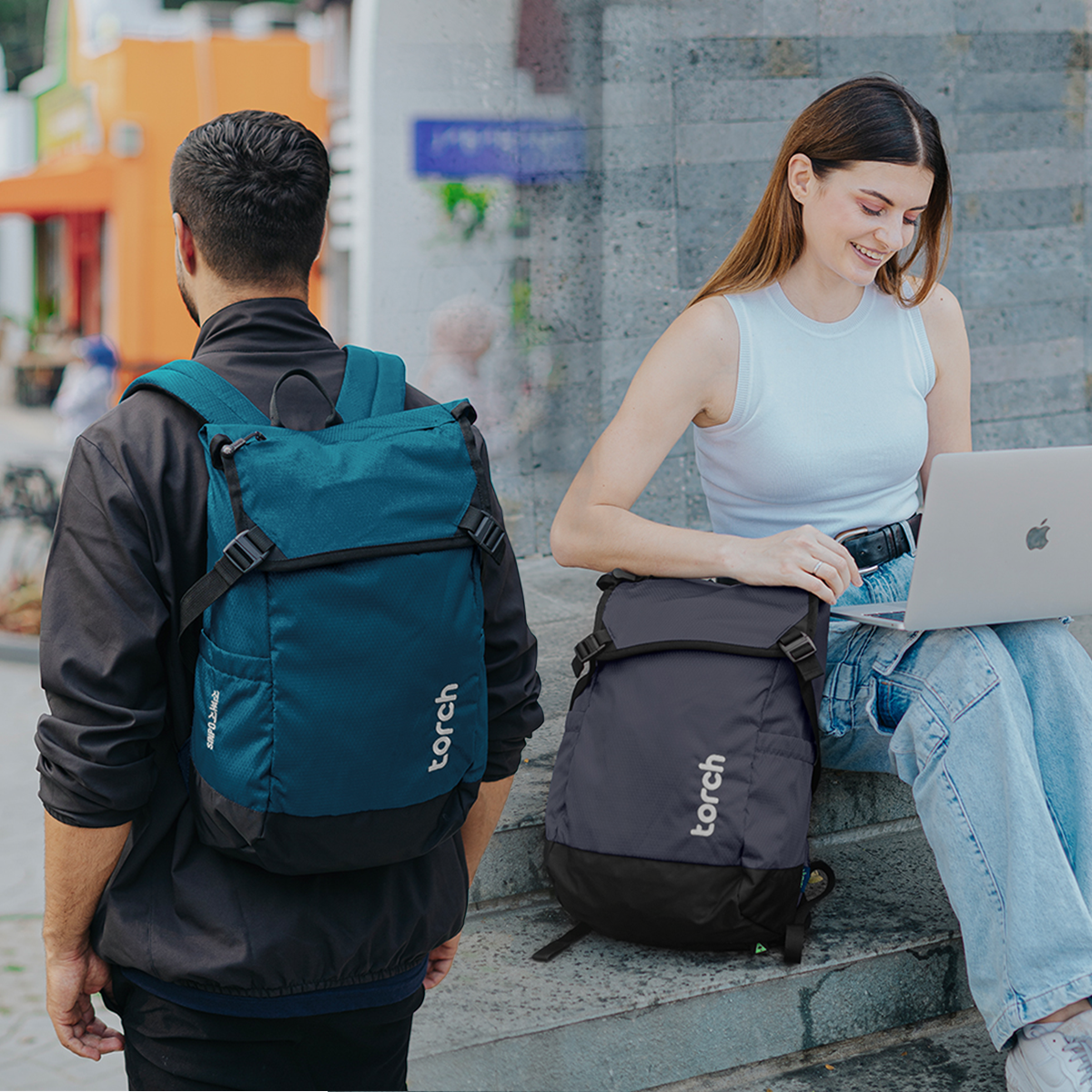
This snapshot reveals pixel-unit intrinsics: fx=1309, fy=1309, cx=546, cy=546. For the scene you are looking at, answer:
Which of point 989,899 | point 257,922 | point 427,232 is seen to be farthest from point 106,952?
point 427,232

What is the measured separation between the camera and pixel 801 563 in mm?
2170

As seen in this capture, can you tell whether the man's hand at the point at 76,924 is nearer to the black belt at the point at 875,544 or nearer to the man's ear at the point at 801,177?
the black belt at the point at 875,544

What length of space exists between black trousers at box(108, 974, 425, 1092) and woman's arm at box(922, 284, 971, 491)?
5.45 ft

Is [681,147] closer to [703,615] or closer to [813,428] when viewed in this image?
[813,428]

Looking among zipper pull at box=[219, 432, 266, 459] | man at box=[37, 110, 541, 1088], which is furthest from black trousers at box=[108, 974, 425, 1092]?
zipper pull at box=[219, 432, 266, 459]

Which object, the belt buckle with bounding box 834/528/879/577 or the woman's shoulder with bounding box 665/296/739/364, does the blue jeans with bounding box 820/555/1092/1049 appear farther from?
the woman's shoulder with bounding box 665/296/739/364

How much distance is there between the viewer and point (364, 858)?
1.36 m

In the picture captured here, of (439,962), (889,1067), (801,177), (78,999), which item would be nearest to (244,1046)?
(78,999)

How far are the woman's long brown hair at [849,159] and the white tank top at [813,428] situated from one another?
0.08 metres

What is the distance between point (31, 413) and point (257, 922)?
21.0 ft

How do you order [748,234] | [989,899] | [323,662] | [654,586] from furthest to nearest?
1. [748,234]
2. [654,586]
3. [989,899]
4. [323,662]

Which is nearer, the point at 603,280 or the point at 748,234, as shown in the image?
Result: the point at 748,234

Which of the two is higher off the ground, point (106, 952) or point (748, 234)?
point (748, 234)

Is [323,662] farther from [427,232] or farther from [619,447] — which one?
[427,232]
